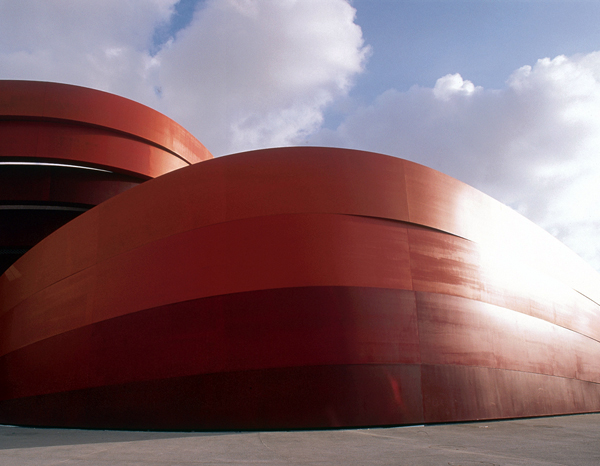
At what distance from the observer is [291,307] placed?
9.42m

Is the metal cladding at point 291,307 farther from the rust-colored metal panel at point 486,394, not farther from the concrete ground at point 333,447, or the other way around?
the concrete ground at point 333,447

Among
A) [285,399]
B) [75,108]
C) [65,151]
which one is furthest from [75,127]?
[285,399]

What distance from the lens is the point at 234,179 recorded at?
34.4 ft

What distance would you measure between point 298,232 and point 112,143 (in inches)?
408

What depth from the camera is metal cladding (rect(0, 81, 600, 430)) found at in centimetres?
923

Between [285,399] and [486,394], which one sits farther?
[486,394]

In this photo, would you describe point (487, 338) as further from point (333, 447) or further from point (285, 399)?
point (333, 447)

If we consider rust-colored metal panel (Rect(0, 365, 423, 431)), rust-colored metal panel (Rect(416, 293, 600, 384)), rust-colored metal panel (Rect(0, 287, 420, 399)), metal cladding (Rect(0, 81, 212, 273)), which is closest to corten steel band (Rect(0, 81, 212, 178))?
metal cladding (Rect(0, 81, 212, 273))

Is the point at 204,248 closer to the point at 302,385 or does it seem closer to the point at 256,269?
the point at 256,269

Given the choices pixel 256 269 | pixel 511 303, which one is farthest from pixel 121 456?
pixel 511 303

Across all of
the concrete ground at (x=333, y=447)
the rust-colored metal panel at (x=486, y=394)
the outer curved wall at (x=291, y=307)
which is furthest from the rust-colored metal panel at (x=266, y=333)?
the concrete ground at (x=333, y=447)

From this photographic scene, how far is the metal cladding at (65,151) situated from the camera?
1612cm

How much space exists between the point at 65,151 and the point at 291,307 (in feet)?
37.8

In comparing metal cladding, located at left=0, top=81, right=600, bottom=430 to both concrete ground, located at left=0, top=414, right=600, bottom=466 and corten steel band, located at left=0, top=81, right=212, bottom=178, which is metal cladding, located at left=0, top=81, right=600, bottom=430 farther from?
corten steel band, located at left=0, top=81, right=212, bottom=178
